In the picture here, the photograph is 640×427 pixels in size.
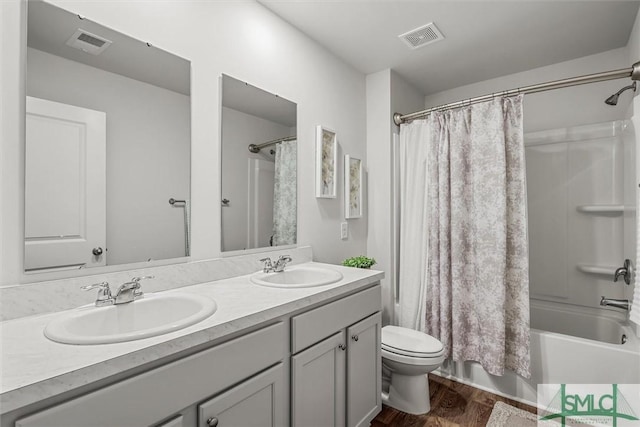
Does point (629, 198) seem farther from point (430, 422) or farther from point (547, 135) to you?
point (430, 422)

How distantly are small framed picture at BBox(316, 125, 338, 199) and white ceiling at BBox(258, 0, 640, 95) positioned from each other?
681mm

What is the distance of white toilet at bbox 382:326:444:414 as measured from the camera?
6.11 ft

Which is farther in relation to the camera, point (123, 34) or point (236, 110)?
point (236, 110)

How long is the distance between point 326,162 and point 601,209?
2121 millimetres

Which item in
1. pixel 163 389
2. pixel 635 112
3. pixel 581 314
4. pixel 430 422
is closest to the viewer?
pixel 163 389

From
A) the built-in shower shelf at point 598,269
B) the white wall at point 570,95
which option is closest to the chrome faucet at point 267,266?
the built-in shower shelf at point 598,269

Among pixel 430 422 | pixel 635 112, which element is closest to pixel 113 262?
pixel 430 422

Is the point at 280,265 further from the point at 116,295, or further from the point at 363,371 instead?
the point at 116,295

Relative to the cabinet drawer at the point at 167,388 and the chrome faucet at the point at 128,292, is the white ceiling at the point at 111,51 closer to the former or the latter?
the chrome faucet at the point at 128,292

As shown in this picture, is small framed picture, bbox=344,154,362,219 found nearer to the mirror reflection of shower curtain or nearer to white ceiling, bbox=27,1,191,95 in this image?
the mirror reflection of shower curtain

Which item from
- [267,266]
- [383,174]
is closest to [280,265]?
[267,266]

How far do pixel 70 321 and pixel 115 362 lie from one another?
35 centimetres

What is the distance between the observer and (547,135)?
2.62m

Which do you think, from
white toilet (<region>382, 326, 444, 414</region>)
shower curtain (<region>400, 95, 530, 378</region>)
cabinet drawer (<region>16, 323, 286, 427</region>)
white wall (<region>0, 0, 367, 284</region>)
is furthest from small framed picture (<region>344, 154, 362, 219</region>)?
cabinet drawer (<region>16, 323, 286, 427</region>)
